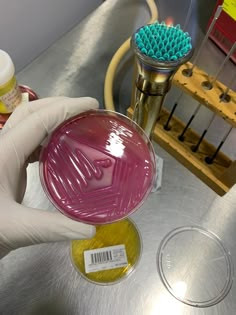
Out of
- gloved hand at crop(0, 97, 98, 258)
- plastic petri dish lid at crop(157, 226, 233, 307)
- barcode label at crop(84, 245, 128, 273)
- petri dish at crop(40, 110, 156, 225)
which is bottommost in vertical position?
barcode label at crop(84, 245, 128, 273)

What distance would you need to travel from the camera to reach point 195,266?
2.11 ft

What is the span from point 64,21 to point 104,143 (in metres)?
0.79

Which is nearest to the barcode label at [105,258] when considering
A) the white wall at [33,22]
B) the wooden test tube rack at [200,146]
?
the wooden test tube rack at [200,146]

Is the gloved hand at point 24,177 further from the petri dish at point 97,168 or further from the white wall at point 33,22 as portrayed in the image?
the white wall at point 33,22

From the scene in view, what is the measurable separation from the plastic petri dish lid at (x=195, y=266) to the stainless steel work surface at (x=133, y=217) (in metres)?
0.01

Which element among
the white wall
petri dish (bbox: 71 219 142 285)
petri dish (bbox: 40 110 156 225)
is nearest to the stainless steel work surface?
petri dish (bbox: 71 219 142 285)

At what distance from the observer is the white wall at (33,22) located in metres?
0.87

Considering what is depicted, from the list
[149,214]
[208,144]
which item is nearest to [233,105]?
Result: [208,144]

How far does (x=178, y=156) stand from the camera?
74cm

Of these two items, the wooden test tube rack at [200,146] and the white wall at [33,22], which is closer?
the wooden test tube rack at [200,146]

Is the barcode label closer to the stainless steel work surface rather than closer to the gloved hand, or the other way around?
the stainless steel work surface

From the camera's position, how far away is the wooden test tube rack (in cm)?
59

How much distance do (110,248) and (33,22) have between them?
75cm

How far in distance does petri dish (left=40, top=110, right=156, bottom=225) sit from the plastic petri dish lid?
0.84 feet
